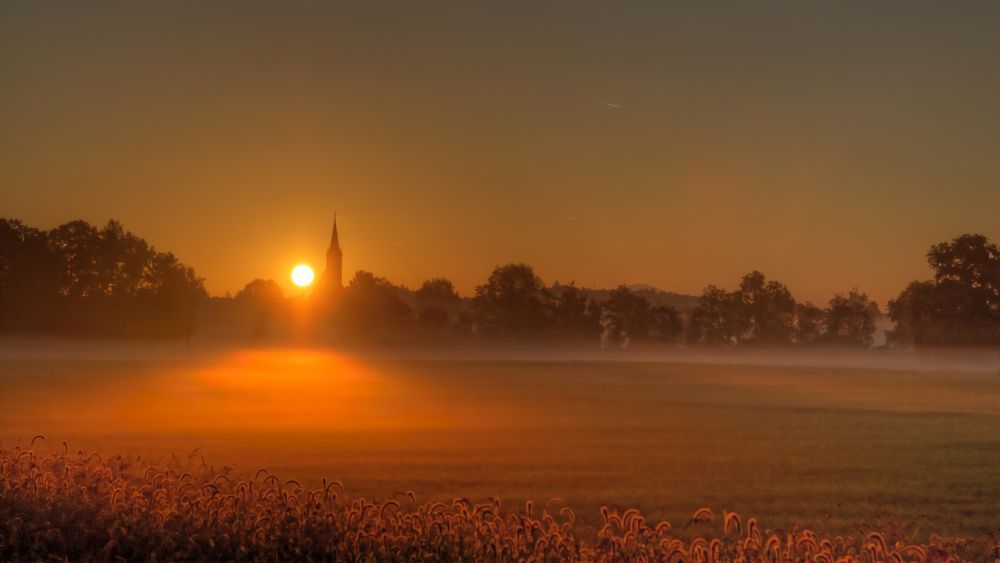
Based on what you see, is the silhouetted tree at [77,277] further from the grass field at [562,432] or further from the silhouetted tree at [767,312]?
the silhouetted tree at [767,312]

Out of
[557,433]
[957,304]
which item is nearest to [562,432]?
[557,433]

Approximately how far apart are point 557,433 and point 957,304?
10.4 meters

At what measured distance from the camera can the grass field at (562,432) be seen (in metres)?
12.3

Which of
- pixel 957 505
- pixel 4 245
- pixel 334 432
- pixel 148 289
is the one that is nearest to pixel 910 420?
pixel 957 505

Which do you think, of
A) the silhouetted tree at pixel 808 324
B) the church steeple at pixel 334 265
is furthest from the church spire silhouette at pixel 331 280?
the silhouetted tree at pixel 808 324

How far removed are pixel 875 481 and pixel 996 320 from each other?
34.6 feet

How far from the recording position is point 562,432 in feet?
67.9

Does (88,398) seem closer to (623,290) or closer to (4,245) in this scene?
(4,245)

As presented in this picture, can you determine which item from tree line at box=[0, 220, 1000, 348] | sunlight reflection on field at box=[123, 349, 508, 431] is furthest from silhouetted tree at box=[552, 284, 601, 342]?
sunlight reflection on field at box=[123, 349, 508, 431]

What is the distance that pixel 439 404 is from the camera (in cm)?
2869

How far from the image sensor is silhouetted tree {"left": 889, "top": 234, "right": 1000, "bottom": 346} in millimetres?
19517

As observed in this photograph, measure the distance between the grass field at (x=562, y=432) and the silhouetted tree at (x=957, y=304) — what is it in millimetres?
2361

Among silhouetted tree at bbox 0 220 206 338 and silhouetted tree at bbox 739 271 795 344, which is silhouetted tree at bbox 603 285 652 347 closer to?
silhouetted tree at bbox 739 271 795 344

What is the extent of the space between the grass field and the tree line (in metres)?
2.03
